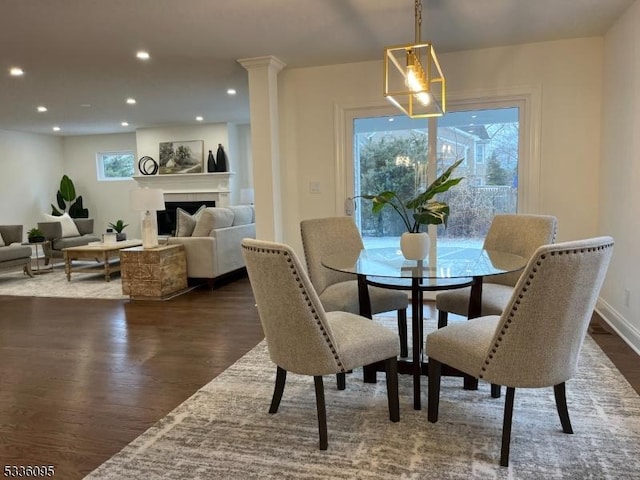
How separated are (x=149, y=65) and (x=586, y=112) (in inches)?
156

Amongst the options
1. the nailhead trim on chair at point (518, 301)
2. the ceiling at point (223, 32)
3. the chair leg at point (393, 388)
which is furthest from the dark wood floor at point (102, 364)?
the ceiling at point (223, 32)

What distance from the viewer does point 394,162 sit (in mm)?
4574

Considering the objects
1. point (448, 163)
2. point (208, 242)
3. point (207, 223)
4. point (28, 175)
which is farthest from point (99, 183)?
point (448, 163)

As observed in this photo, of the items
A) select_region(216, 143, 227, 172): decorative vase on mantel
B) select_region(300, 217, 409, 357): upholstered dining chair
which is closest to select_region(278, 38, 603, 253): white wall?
select_region(300, 217, 409, 357): upholstered dining chair

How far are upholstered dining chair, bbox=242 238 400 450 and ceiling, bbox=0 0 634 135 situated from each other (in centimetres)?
198

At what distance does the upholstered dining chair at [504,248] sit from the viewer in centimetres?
271

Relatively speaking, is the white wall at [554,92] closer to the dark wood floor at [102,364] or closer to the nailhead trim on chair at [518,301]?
the dark wood floor at [102,364]

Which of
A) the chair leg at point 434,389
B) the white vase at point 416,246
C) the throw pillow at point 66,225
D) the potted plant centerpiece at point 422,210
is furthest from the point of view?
the throw pillow at point 66,225

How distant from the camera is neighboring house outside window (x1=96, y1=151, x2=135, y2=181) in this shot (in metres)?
9.59

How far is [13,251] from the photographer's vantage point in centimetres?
609

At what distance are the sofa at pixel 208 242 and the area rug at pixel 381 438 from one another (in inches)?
112

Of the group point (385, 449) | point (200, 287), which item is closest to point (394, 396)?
point (385, 449)

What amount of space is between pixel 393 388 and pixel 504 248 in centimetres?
146

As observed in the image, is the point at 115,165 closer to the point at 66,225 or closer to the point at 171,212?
the point at 171,212
